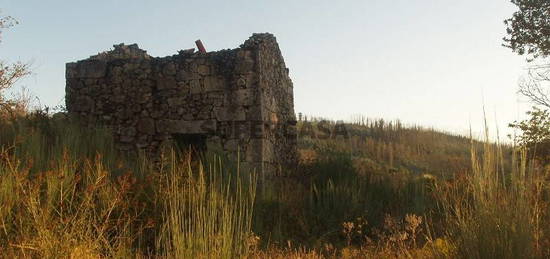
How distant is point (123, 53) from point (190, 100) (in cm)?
259

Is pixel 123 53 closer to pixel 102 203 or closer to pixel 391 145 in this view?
pixel 102 203

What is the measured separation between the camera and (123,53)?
12094mm

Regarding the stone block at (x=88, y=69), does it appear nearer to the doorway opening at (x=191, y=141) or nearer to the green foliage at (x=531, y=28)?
the doorway opening at (x=191, y=141)

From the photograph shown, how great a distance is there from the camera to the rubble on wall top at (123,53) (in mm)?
11697

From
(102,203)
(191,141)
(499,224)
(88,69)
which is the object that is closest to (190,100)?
(191,141)

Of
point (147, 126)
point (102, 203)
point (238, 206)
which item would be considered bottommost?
point (238, 206)

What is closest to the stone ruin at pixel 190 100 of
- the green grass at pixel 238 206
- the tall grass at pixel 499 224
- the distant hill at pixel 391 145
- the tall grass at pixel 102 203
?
the green grass at pixel 238 206

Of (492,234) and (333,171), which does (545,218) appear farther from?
(333,171)

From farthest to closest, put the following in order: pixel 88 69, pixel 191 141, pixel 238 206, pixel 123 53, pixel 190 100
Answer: pixel 123 53, pixel 88 69, pixel 191 141, pixel 190 100, pixel 238 206

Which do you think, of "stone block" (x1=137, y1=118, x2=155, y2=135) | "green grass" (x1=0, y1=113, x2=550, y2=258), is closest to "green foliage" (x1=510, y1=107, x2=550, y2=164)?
"green grass" (x1=0, y1=113, x2=550, y2=258)

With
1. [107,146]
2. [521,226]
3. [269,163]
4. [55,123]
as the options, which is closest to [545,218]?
[521,226]

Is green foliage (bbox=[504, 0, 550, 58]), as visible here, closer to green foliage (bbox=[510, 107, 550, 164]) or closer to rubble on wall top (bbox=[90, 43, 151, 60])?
green foliage (bbox=[510, 107, 550, 164])

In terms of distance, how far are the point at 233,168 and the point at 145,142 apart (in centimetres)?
217

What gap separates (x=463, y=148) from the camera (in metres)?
23.5
